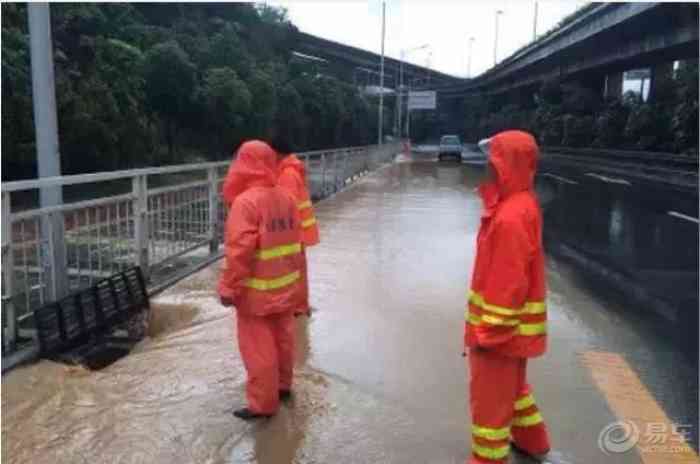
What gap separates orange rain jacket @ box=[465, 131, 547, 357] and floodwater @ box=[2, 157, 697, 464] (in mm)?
797

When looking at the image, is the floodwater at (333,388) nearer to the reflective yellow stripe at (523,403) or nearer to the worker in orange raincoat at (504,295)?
the reflective yellow stripe at (523,403)

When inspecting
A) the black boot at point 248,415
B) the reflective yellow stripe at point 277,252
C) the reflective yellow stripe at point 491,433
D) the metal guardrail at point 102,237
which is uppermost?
the reflective yellow stripe at point 277,252

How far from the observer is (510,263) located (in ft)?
10.2

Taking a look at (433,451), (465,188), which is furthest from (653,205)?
(433,451)

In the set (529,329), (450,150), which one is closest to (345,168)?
(529,329)

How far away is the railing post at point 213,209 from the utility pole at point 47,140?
2.55 meters

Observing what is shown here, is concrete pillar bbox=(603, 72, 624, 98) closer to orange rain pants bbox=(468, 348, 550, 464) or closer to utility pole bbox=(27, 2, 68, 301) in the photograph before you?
utility pole bbox=(27, 2, 68, 301)

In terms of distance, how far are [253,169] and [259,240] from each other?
1.40 ft

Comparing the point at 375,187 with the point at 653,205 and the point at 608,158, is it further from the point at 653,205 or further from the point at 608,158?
the point at 608,158

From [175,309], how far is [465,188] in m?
14.7

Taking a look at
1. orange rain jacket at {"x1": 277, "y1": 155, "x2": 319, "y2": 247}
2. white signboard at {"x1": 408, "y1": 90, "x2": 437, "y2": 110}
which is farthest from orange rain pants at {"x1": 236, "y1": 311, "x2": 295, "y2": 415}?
Result: white signboard at {"x1": 408, "y1": 90, "x2": 437, "y2": 110}

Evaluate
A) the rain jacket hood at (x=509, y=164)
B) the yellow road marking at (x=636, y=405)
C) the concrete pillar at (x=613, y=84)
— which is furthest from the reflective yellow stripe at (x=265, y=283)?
the concrete pillar at (x=613, y=84)

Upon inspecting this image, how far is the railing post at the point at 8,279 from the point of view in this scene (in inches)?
175

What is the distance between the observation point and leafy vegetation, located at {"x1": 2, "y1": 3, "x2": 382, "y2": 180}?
48.2ft
